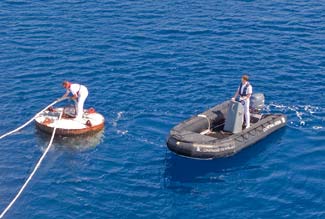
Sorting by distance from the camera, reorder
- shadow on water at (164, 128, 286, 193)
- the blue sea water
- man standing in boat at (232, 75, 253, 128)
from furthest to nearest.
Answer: man standing in boat at (232, 75, 253, 128) < shadow on water at (164, 128, 286, 193) < the blue sea water

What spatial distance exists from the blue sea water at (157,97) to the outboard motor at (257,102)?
5.74ft

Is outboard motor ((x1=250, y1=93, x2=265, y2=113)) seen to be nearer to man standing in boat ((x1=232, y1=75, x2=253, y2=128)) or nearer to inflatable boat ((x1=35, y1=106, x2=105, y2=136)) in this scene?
man standing in boat ((x1=232, y1=75, x2=253, y2=128))

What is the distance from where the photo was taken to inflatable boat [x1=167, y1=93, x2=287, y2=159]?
114ft

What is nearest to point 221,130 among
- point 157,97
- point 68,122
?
point 157,97

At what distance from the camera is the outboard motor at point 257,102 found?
129 ft

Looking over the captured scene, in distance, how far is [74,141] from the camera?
123 ft

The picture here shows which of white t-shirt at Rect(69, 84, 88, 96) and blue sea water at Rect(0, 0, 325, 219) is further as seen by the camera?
white t-shirt at Rect(69, 84, 88, 96)

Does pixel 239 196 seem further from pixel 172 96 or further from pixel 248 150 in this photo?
pixel 172 96

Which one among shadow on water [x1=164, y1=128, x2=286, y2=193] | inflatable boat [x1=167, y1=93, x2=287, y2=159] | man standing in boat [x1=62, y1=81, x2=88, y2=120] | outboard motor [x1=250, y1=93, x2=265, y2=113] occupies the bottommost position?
shadow on water [x1=164, y1=128, x2=286, y2=193]

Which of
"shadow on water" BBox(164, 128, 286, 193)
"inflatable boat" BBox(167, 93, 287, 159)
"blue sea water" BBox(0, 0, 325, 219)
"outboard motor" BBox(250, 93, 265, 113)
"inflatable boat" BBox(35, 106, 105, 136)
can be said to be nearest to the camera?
"blue sea water" BBox(0, 0, 325, 219)

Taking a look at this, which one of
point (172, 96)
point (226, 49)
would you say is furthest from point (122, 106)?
point (226, 49)

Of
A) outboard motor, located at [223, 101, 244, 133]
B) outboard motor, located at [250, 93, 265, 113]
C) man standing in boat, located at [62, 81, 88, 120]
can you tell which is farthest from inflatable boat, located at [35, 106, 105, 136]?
outboard motor, located at [250, 93, 265, 113]

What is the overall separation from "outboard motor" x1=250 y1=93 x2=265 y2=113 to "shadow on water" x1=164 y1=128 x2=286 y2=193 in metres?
3.00

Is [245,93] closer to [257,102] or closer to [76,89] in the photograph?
[257,102]
